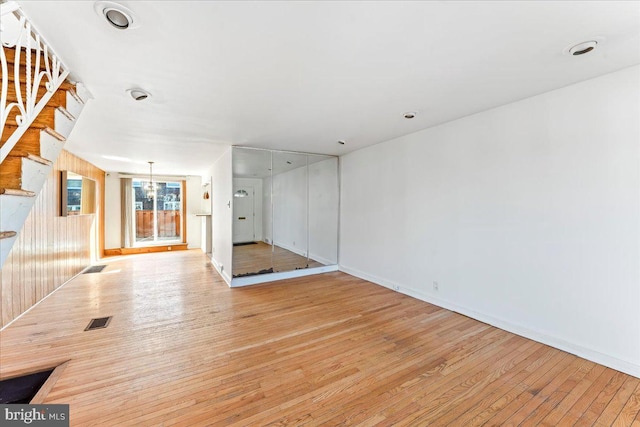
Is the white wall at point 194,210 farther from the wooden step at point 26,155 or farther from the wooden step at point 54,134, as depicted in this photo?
the wooden step at point 26,155

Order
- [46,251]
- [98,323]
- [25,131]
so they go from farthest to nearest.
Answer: [46,251] → [98,323] → [25,131]

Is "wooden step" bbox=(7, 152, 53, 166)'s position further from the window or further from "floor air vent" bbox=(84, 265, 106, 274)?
the window

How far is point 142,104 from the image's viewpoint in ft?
8.93

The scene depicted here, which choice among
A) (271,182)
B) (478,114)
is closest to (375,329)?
(478,114)

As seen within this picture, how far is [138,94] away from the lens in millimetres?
2465

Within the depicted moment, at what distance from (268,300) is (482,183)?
3.34 metres

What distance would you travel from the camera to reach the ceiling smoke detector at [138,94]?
2.40 meters

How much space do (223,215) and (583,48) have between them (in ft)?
17.7

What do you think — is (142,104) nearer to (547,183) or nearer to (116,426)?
(116,426)

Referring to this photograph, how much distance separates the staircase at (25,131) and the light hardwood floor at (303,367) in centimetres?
145

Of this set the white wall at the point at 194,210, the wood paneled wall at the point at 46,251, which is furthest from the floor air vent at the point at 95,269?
the white wall at the point at 194,210

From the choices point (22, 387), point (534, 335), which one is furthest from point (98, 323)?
point (534, 335)

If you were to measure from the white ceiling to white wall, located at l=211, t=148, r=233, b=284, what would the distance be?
1599 mm

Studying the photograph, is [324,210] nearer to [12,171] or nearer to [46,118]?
[46,118]
